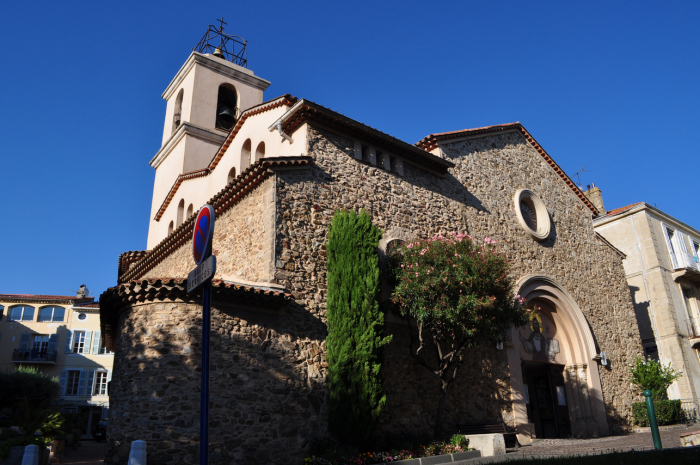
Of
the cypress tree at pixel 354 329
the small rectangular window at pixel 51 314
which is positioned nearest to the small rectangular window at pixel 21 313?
the small rectangular window at pixel 51 314

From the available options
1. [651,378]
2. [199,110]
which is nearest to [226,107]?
[199,110]

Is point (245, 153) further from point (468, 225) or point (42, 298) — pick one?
point (42, 298)

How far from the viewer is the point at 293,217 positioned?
13.1m

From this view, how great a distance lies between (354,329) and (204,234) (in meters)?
6.94

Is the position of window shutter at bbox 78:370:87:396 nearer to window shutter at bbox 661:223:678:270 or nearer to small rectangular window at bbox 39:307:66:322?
small rectangular window at bbox 39:307:66:322

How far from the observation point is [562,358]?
64.5 feet

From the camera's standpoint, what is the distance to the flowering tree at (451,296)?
1266 centimetres

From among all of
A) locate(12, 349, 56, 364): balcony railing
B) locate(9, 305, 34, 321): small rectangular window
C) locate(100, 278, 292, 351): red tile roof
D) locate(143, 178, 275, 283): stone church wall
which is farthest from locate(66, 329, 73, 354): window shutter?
locate(100, 278, 292, 351): red tile roof

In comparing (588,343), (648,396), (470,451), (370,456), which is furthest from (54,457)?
(588,343)

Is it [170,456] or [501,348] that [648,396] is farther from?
[170,456]

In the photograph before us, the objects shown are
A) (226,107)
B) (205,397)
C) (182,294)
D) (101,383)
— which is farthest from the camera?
(101,383)

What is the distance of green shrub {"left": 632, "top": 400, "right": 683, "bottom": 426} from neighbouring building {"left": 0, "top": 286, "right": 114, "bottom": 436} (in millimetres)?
34358

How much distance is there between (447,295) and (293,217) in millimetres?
4244

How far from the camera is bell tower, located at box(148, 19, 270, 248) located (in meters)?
23.1
